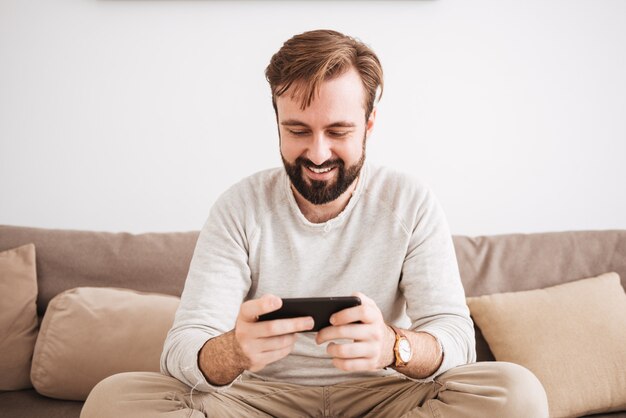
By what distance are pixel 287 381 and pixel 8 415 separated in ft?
2.61

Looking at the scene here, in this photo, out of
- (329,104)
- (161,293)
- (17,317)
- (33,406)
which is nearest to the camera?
(329,104)

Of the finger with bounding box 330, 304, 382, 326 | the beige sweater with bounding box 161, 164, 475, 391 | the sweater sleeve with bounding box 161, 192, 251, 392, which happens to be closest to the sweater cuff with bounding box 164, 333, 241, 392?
the sweater sleeve with bounding box 161, 192, 251, 392

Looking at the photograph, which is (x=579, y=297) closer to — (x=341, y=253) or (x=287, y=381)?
(x=341, y=253)

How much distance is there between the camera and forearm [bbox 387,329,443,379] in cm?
126

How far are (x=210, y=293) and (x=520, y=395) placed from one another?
0.71 m

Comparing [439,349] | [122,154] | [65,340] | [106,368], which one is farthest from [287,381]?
[122,154]

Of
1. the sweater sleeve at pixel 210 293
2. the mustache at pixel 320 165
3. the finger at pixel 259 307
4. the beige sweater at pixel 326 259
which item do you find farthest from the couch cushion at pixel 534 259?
the finger at pixel 259 307

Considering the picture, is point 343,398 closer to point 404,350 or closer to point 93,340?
point 404,350

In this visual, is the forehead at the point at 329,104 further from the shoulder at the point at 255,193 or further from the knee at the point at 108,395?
the knee at the point at 108,395

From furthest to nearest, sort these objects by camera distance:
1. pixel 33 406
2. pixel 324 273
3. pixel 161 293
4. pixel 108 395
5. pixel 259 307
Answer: pixel 161 293
pixel 33 406
pixel 324 273
pixel 108 395
pixel 259 307

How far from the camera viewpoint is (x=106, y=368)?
175 centimetres

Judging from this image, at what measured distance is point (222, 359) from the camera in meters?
1.24

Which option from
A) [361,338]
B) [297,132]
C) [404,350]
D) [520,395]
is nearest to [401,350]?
[404,350]

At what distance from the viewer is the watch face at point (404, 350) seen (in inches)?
48.8
